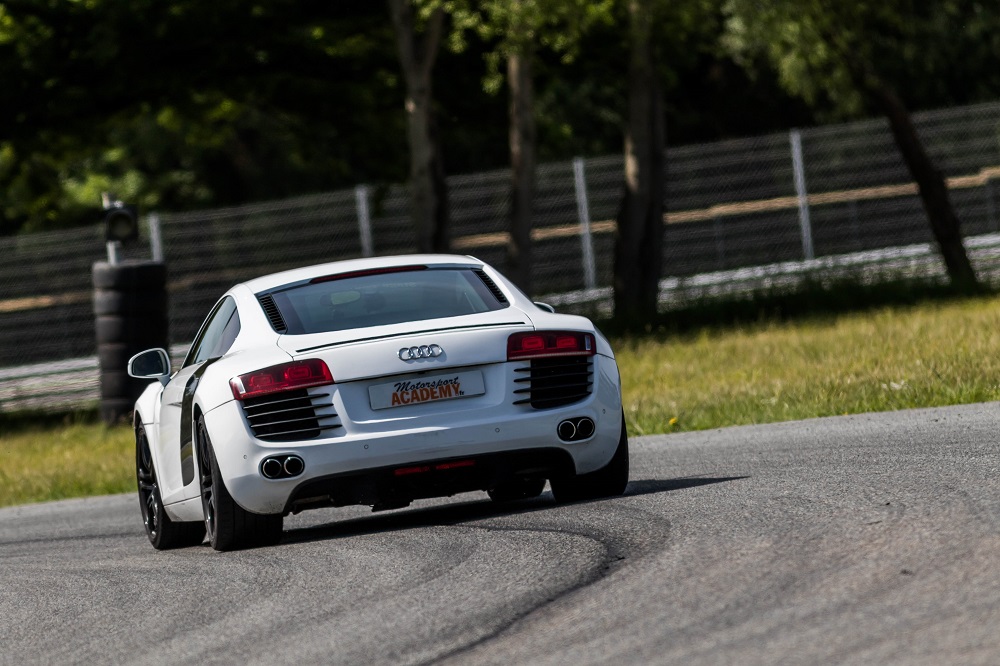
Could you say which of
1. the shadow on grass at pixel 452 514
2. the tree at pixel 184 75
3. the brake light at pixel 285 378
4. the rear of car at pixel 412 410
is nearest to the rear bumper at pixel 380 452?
the rear of car at pixel 412 410

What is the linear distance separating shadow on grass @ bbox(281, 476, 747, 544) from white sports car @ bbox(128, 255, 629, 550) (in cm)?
27

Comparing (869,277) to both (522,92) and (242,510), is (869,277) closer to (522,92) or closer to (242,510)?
(522,92)

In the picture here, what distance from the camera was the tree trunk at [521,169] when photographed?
23.4m

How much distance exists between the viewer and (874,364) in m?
15.1

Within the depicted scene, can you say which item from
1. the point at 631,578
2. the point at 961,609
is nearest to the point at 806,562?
the point at 631,578

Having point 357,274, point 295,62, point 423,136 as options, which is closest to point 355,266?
point 357,274

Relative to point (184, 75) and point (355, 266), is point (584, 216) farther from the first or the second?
point (355, 266)

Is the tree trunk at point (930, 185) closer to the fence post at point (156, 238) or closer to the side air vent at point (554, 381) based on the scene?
the fence post at point (156, 238)

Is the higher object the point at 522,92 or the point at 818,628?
the point at 522,92

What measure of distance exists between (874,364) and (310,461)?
8.14 meters

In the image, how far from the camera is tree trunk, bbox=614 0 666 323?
24359 millimetres

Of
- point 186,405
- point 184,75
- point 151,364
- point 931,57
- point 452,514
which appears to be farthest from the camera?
point 931,57

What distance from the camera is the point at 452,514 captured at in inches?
365

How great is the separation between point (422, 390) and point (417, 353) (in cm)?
17
